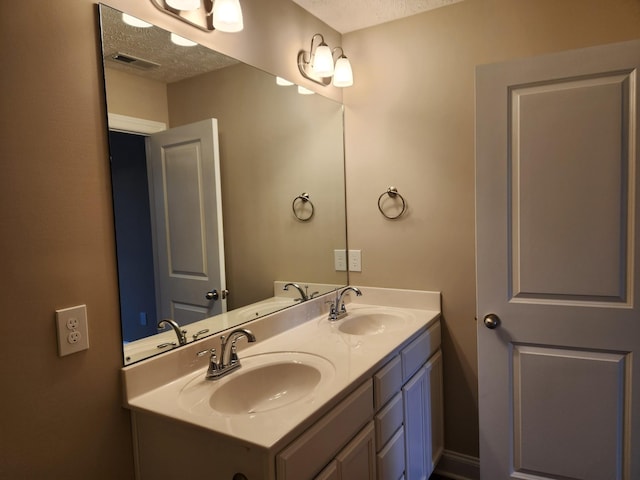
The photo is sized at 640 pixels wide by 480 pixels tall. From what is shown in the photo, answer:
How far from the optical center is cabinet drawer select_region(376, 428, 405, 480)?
4.97 ft

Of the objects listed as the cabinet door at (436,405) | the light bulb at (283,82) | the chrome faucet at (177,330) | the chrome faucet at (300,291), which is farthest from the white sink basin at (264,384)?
the light bulb at (283,82)

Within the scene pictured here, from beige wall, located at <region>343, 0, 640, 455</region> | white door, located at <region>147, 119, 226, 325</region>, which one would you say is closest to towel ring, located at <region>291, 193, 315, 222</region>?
beige wall, located at <region>343, 0, 640, 455</region>

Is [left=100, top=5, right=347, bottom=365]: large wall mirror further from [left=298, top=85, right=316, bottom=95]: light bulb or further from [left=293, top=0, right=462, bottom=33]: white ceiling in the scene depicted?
[left=293, top=0, right=462, bottom=33]: white ceiling

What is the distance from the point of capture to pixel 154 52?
1352mm

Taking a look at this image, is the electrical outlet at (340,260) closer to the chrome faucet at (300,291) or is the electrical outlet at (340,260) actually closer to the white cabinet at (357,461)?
the chrome faucet at (300,291)

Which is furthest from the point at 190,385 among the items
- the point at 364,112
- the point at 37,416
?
the point at 364,112

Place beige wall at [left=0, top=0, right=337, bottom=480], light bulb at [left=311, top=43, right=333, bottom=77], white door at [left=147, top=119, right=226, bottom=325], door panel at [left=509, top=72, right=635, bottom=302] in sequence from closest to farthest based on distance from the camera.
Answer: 1. beige wall at [left=0, top=0, right=337, bottom=480]
2. white door at [left=147, top=119, right=226, bottom=325]
3. door panel at [left=509, top=72, right=635, bottom=302]
4. light bulb at [left=311, top=43, right=333, bottom=77]

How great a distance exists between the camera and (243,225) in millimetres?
1813

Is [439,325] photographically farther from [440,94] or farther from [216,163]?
[216,163]

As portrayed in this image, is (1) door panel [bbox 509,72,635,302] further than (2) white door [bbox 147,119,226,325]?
Yes

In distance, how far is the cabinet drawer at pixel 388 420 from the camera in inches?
59.5

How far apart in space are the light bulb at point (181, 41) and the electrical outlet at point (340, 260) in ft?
4.25

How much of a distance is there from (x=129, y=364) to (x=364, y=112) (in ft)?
5.60

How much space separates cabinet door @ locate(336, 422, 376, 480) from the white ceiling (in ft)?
6.05
